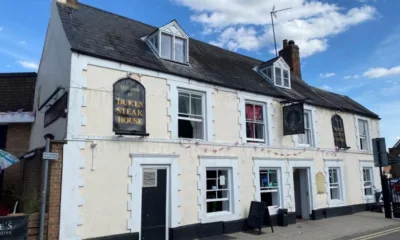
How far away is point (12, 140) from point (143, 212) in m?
8.47

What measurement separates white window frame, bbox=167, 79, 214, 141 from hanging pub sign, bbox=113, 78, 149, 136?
3.52 feet

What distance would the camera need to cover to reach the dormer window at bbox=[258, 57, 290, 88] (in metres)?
15.9

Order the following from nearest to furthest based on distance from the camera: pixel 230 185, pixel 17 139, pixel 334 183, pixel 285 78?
pixel 230 185, pixel 17 139, pixel 334 183, pixel 285 78

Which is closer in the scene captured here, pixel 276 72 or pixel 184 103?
pixel 184 103

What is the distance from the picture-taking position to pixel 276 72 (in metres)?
16.2

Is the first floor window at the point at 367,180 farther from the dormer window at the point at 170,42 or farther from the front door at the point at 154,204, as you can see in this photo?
the front door at the point at 154,204

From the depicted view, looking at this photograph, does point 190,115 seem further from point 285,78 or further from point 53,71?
point 285,78

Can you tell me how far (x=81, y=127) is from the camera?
339 inches

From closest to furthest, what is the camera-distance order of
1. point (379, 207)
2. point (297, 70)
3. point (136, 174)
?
point (136, 174) < point (379, 207) < point (297, 70)

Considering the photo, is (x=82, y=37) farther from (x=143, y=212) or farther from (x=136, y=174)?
(x=143, y=212)

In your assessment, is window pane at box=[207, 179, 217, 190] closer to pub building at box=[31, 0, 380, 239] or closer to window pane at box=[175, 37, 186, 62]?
pub building at box=[31, 0, 380, 239]

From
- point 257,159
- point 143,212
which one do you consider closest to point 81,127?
point 143,212

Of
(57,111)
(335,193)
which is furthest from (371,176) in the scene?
(57,111)

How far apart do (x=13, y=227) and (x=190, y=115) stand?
6.46 metres
